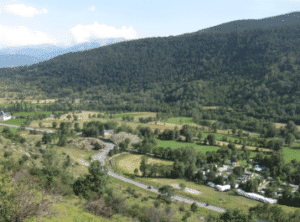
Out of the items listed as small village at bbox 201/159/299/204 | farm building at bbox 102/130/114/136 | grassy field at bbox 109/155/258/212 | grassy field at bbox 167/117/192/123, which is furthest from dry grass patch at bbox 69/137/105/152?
grassy field at bbox 167/117/192/123

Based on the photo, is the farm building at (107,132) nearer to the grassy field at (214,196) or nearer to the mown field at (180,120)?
the mown field at (180,120)

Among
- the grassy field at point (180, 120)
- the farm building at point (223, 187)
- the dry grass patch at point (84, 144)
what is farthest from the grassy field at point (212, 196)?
the grassy field at point (180, 120)

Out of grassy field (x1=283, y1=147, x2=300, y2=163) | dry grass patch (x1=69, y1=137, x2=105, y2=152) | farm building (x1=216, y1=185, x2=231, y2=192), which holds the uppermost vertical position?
dry grass patch (x1=69, y1=137, x2=105, y2=152)

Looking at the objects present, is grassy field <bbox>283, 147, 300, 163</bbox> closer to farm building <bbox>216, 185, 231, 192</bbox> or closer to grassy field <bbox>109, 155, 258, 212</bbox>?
farm building <bbox>216, 185, 231, 192</bbox>

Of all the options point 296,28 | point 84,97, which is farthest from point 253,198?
point 296,28

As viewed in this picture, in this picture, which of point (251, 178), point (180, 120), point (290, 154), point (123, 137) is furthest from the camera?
point (180, 120)

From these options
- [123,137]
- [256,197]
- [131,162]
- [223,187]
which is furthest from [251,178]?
[123,137]

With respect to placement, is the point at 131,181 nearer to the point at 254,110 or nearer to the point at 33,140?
the point at 33,140

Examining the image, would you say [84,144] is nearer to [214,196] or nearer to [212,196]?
[212,196]

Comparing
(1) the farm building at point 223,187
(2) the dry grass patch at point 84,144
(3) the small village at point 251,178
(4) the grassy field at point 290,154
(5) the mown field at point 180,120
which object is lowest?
(4) the grassy field at point 290,154

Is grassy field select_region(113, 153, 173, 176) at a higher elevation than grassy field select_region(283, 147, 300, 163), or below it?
higher

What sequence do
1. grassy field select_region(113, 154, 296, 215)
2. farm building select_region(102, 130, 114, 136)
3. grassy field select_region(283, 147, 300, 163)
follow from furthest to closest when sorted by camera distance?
farm building select_region(102, 130, 114, 136), grassy field select_region(283, 147, 300, 163), grassy field select_region(113, 154, 296, 215)
